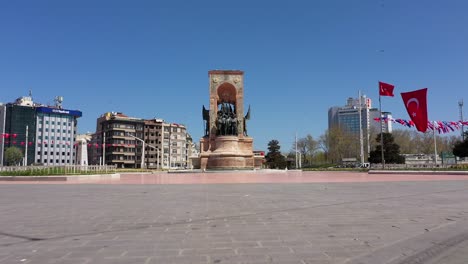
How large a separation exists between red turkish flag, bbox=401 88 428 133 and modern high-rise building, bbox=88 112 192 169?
75368 millimetres

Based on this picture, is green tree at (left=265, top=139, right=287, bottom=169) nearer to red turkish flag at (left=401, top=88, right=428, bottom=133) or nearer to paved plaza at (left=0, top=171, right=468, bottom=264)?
red turkish flag at (left=401, top=88, right=428, bottom=133)

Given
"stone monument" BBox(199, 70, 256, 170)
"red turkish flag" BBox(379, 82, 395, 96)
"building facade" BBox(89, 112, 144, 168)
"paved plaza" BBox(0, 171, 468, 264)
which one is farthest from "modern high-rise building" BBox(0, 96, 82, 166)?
"paved plaza" BBox(0, 171, 468, 264)

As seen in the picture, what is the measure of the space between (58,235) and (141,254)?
2.05m

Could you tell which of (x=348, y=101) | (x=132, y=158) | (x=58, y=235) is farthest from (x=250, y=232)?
(x=348, y=101)

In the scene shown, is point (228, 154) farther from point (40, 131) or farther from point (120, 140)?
point (40, 131)

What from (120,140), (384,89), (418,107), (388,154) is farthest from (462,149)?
(120,140)

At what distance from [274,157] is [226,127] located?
46.0m

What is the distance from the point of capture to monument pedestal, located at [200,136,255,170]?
45.6 metres

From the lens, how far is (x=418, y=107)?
115ft

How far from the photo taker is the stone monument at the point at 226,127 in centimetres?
4630

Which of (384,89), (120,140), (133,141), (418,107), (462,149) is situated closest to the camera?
(418,107)

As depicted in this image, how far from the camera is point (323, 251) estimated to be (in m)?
4.94

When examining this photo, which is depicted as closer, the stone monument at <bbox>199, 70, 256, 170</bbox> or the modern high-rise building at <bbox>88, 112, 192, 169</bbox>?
the stone monument at <bbox>199, 70, 256, 170</bbox>

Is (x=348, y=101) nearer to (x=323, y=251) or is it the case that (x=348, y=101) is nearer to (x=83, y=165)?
(x=83, y=165)
